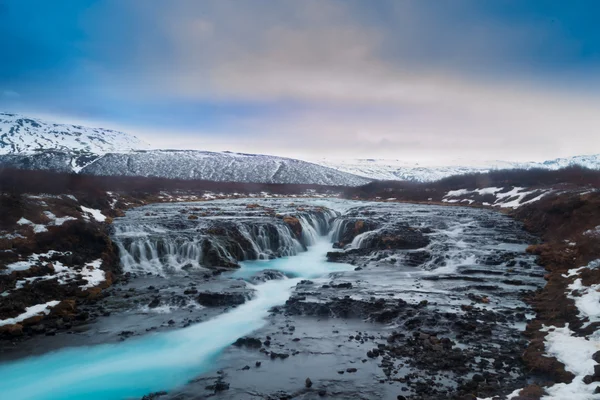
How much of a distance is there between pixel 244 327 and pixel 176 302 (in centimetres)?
469

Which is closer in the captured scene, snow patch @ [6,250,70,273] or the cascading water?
the cascading water

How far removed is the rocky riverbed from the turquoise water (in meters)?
0.06

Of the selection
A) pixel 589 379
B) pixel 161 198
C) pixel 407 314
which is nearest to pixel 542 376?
pixel 589 379

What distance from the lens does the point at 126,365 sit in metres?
13.8

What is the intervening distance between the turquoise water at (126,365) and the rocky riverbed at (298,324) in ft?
0.19

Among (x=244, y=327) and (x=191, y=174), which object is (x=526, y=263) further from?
(x=191, y=174)

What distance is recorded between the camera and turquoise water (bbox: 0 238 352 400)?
12.2 metres

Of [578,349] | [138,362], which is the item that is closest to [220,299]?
[138,362]

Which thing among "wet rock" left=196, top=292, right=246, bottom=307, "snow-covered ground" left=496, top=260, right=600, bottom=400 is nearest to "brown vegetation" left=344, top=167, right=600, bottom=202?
"snow-covered ground" left=496, top=260, right=600, bottom=400

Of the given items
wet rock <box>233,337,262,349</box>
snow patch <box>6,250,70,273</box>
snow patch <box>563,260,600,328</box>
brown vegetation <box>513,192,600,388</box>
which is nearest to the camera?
brown vegetation <box>513,192,600,388</box>

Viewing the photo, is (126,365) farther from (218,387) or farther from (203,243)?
(203,243)

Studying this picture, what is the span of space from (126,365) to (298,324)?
6.80m

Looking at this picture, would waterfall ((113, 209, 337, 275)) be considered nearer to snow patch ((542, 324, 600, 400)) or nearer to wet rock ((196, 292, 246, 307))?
wet rock ((196, 292, 246, 307))

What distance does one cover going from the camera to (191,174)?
198 meters
